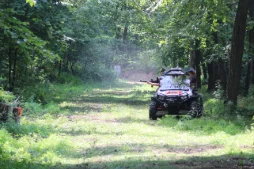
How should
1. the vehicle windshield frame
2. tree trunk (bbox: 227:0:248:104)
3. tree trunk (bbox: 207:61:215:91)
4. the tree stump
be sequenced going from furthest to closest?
tree trunk (bbox: 207:61:215:91), the vehicle windshield frame, tree trunk (bbox: 227:0:248:104), the tree stump

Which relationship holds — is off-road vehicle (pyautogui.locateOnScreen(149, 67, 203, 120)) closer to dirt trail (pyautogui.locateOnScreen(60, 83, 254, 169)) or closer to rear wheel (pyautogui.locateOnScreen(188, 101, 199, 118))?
rear wheel (pyautogui.locateOnScreen(188, 101, 199, 118))

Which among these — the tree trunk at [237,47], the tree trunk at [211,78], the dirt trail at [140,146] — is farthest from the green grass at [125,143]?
the tree trunk at [211,78]

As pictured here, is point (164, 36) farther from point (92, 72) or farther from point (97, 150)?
point (92, 72)

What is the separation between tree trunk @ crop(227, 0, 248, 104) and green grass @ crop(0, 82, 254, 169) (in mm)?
1421

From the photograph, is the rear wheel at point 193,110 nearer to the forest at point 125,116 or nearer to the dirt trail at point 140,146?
the forest at point 125,116

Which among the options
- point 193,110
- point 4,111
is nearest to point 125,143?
point 4,111

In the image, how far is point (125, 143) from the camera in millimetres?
11766

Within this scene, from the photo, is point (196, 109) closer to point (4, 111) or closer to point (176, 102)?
point (176, 102)

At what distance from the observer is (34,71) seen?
1244 inches

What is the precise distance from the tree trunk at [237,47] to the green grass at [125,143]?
1.42 m

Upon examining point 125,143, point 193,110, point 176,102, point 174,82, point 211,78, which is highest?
point 211,78

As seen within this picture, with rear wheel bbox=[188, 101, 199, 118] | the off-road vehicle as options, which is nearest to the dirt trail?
the off-road vehicle

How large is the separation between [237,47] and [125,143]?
23.7 feet

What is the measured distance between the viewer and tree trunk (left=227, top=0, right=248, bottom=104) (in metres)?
16.2
